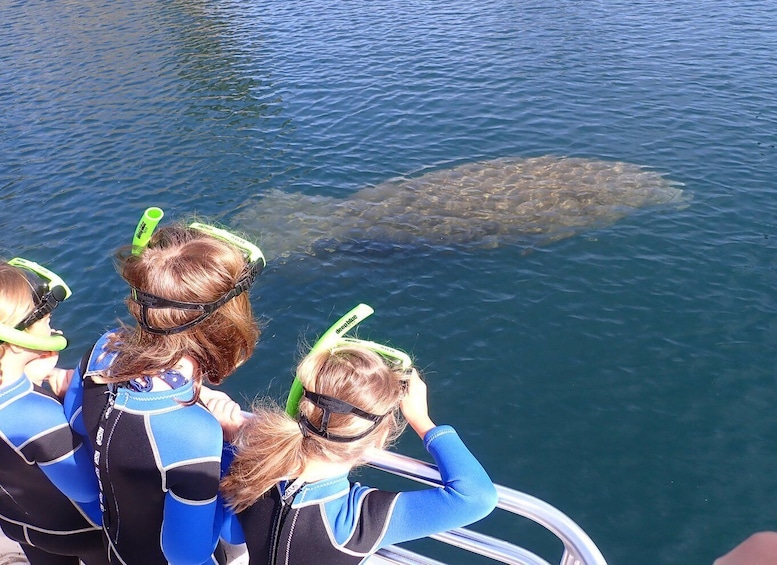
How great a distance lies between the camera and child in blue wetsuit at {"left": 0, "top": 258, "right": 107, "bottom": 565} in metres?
2.65

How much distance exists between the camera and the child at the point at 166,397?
258 cm

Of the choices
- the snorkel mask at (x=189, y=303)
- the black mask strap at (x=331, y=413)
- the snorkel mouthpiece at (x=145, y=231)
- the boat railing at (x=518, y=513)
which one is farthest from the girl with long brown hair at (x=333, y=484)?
the snorkel mouthpiece at (x=145, y=231)

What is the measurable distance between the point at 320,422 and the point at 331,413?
6 cm

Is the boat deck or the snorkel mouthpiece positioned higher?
the snorkel mouthpiece

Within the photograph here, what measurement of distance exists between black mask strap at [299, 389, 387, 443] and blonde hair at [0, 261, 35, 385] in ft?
4.05

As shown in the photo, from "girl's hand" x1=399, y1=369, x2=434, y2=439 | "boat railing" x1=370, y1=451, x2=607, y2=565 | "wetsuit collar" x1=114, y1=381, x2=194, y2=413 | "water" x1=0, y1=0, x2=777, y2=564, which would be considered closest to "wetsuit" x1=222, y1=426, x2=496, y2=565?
"boat railing" x1=370, y1=451, x2=607, y2=565

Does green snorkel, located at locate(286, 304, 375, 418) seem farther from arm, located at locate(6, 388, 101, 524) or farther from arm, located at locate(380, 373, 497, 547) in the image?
arm, located at locate(6, 388, 101, 524)

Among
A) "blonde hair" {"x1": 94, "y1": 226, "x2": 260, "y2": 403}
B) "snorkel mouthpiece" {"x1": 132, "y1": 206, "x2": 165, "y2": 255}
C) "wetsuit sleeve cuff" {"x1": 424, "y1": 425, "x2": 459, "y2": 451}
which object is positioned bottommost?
"wetsuit sleeve cuff" {"x1": 424, "y1": 425, "x2": 459, "y2": 451}

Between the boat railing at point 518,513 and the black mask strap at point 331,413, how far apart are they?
13.5 inches

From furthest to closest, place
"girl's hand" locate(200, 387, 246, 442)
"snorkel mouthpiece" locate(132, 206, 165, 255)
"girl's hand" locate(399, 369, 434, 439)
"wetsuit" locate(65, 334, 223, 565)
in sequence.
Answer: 1. "girl's hand" locate(200, 387, 246, 442)
2. "snorkel mouthpiece" locate(132, 206, 165, 255)
3. "girl's hand" locate(399, 369, 434, 439)
4. "wetsuit" locate(65, 334, 223, 565)

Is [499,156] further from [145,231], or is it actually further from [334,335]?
[334,335]

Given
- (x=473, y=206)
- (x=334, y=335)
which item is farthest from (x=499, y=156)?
(x=334, y=335)

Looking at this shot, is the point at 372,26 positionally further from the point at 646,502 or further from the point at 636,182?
the point at 646,502

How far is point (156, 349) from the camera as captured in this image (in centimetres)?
268
